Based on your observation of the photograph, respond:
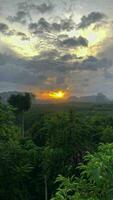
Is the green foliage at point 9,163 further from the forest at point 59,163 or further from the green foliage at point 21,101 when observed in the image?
the green foliage at point 21,101

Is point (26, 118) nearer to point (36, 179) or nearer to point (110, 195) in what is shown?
point (36, 179)

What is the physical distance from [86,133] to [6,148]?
17.7 metres

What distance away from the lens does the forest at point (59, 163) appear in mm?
16312

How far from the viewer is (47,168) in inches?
1860

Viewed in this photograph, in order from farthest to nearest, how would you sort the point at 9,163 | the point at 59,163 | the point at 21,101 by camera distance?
the point at 21,101 → the point at 59,163 → the point at 9,163

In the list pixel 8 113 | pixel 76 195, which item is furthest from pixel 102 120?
pixel 76 195

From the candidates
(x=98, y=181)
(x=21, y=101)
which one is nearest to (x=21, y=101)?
(x=21, y=101)

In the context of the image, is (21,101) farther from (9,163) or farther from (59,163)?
(9,163)

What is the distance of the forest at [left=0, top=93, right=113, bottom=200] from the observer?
16.3m

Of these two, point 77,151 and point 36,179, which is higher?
point 77,151

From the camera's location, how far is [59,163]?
148 ft

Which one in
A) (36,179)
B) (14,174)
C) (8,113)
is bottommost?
(36,179)

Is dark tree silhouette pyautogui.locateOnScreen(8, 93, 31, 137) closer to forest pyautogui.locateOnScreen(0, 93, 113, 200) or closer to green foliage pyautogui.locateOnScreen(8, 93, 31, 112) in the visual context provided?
green foliage pyautogui.locateOnScreen(8, 93, 31, 112)

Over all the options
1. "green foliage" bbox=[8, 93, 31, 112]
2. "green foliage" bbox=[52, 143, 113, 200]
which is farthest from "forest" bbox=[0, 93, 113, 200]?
"green foliage" bbox=[8, 93, 31, 112]
